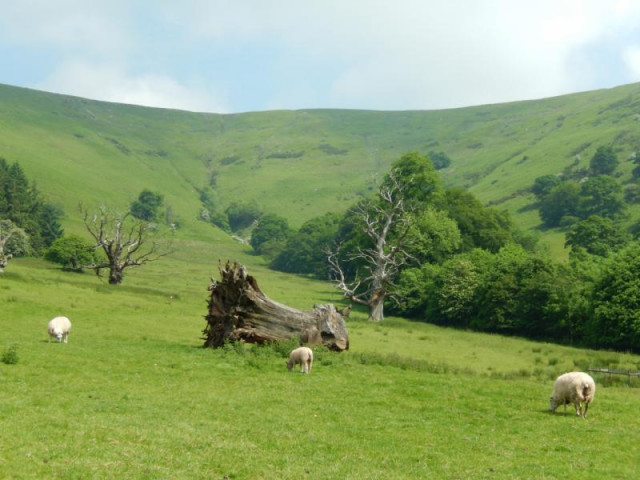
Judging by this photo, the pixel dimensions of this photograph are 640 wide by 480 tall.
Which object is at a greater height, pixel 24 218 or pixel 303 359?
pixel 24 218

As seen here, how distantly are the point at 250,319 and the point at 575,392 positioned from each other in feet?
63.6

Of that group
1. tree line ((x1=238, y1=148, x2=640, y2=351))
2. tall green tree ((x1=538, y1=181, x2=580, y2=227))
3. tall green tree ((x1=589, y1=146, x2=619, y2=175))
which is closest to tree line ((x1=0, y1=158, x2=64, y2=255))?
tree line ((x1=238, y1=148, x2=640, y2=351))

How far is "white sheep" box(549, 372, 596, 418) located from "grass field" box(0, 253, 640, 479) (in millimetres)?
566

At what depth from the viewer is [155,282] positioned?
93938 millimetres

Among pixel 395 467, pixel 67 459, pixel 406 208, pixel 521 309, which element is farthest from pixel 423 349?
pixel 406 208

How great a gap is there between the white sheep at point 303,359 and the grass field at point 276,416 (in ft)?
2.00

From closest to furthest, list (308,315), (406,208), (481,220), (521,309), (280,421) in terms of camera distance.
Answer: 1. (280,421)
2. (308,315)
3. (521,309)
4. (406,208)
5. (481,220)

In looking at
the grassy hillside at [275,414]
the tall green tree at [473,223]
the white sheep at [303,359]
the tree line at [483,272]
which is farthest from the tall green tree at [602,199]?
the white sheep at [303,359]

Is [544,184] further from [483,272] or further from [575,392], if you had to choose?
[575,392]

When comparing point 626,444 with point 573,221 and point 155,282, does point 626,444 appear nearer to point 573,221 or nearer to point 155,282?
point 155,282

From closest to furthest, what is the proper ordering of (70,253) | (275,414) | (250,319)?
(275,414) → (250,319) → (70,253)

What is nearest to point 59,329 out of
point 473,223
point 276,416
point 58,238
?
point 276,416

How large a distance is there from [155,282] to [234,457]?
270 ft

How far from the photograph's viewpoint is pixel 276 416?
1998 centimetres
